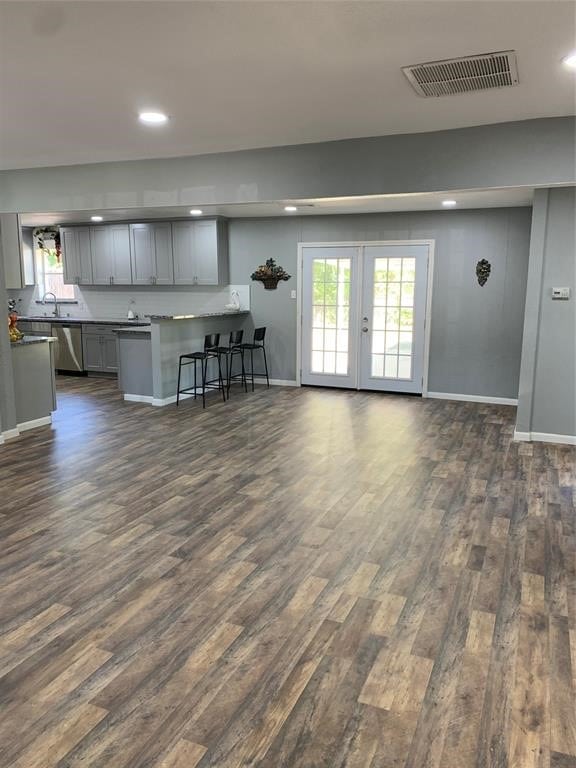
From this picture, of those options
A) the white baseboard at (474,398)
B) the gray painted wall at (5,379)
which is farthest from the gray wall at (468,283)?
the gray painted wall at (5,379)

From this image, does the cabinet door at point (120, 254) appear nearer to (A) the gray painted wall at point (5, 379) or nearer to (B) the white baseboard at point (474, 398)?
(A) the gray painted wall at point (5, 379)

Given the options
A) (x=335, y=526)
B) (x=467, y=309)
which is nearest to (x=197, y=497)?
(x=335, y=526)

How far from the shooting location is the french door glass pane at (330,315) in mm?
7781

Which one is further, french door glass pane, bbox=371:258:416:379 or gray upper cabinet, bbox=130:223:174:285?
gray upper cabinet, bbox=130:223:174:285

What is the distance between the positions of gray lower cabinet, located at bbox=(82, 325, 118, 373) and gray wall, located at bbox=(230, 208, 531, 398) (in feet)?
11.0

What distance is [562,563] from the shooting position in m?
3.07

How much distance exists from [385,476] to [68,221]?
6.96 m

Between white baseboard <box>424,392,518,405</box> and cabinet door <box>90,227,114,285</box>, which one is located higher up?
cabinet door <box>90,227,114,285</box>

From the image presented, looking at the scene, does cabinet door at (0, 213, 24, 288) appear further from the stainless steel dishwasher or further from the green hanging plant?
the green hanging plant

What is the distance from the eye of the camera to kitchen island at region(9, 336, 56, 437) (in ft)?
18.2

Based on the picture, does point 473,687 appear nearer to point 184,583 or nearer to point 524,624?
point 524,624

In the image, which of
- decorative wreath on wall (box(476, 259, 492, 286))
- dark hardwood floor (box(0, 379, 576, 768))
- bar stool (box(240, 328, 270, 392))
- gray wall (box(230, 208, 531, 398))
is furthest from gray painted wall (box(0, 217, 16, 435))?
decorative wreath on wall (box(476, 259, 492, 286))

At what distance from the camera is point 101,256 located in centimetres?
898

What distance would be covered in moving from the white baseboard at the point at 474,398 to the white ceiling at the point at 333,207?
7.73ft
